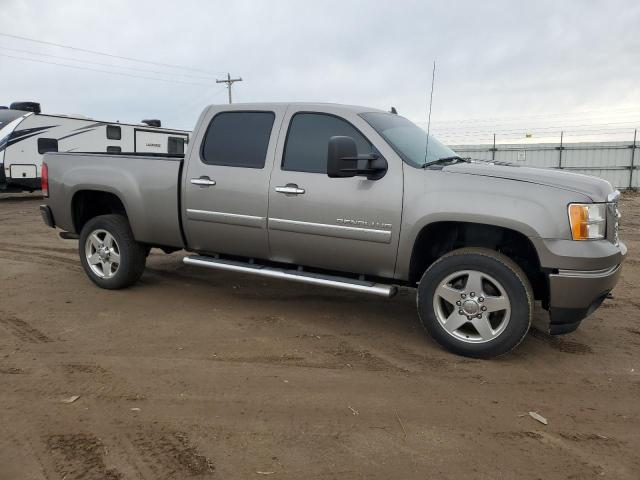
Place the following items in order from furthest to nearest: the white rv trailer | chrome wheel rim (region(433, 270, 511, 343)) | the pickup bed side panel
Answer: the white rv trailer < the pickup bed side panel < chrome wheel rim (region(433, 270, 511, 343))

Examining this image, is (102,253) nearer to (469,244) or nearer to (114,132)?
(469,244)

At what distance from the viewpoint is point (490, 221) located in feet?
12.8

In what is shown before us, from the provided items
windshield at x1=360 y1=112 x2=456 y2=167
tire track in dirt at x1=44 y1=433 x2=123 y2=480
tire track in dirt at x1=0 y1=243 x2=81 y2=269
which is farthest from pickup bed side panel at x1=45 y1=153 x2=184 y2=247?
tire track in dirt at x1=44 y1=433 x2=123 y2=480

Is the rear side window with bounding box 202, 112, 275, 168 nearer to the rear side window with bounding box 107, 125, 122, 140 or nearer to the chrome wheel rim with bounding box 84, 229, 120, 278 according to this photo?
the chrome wheel rim with bounding box 84, 229, 120, 278

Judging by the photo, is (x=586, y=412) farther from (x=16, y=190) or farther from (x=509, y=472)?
(x=16, y=190)

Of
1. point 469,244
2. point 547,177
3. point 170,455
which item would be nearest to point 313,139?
point 469,244

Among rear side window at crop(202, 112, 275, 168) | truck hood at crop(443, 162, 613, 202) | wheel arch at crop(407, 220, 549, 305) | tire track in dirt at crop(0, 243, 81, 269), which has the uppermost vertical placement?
rear side window at crop(202, 112, 275, 168)

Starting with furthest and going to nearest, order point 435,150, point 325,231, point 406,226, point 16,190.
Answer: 1. point 16,190
2. point 435,150
3. point 325,231
4. point 406,226

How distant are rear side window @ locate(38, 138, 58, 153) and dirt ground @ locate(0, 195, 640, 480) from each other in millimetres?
10728

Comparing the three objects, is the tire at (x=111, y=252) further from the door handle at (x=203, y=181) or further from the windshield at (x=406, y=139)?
the windshield at (x=406, y=139)

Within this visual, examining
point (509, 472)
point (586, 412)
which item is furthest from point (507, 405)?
point (509, 472)

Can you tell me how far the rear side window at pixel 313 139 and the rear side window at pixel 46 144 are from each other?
41.3 ft

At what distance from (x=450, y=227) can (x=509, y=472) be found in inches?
82.7

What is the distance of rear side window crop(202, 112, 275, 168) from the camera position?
16.2 ft
